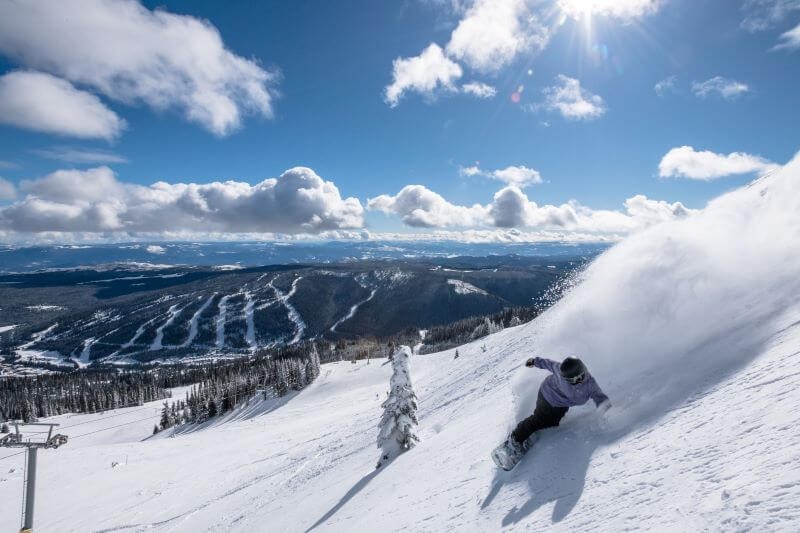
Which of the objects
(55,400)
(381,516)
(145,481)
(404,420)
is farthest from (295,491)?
(55,400)

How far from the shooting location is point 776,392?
5898mm

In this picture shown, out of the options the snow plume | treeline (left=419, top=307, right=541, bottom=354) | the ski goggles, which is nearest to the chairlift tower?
the snow plume

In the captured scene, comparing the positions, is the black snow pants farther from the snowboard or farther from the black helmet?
the black helmet

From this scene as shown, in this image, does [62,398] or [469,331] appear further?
[469,331]

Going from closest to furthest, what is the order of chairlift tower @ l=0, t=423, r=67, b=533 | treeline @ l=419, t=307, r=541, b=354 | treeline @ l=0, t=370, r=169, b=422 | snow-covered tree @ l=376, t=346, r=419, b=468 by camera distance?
snow-covered tree @ l=376, t=346, r=419, b=468 < chairlift tower @ l=0, t=423, r=67, b=533 < treeline @ l=0, t=370, r=169, b=422 < treeline @ l=419, t=307, r=541, b=354

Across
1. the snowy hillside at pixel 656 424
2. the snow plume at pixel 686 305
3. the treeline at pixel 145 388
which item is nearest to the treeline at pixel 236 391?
the treeline at pixel 145 388

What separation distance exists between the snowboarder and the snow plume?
27.8 inches

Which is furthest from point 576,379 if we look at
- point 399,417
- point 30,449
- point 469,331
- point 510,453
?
point 469,331

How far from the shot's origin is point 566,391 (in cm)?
801

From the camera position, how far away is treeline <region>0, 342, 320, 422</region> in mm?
104688

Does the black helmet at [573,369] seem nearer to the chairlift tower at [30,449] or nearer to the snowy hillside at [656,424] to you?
the snowy hillside at [656,424]

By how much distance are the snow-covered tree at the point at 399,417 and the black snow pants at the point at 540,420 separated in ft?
39.0

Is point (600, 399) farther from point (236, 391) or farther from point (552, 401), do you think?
point (236, 391)

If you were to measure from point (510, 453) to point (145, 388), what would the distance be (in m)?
176
